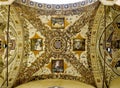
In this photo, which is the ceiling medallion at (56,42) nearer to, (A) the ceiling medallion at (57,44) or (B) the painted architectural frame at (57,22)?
(A) the ceiling medallion at (57,44)

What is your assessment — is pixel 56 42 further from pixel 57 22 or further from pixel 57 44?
pixel 57 22

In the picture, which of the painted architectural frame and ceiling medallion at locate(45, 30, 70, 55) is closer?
the painted architectural frame

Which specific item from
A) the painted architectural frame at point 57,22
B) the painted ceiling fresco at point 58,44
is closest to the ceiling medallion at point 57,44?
the painted ceiling fresco at point 58,44

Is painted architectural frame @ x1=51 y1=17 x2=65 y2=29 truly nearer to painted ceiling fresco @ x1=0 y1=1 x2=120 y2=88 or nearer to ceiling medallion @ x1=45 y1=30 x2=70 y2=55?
painted ceiling fresco @ x1=0 y1=1 x2=120 y2=88

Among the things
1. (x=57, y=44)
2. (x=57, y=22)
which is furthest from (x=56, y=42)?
(x=57, y=22)

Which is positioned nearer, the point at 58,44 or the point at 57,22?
the point at 57,22

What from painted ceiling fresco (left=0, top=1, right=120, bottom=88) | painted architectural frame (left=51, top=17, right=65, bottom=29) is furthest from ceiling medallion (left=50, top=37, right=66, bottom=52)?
painted architectural frame (left=51, top=17, right=65, bottom=29)

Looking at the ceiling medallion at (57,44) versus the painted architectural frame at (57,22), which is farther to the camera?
the ceiling medallion at (57,44)

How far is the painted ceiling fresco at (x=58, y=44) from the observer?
33.9 feet

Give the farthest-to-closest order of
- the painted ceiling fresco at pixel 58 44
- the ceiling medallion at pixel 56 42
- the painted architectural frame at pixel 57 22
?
the ceiling medallion at pixel 56 42
the painted architectural frame at pixel 57 22
the painted ceiling fresco at pixel 58 44

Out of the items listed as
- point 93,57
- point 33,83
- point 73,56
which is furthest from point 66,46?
point 33,83

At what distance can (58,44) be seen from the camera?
35.9 feet

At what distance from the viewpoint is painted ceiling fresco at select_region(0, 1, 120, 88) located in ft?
33.9

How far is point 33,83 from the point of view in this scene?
34.5 feet
